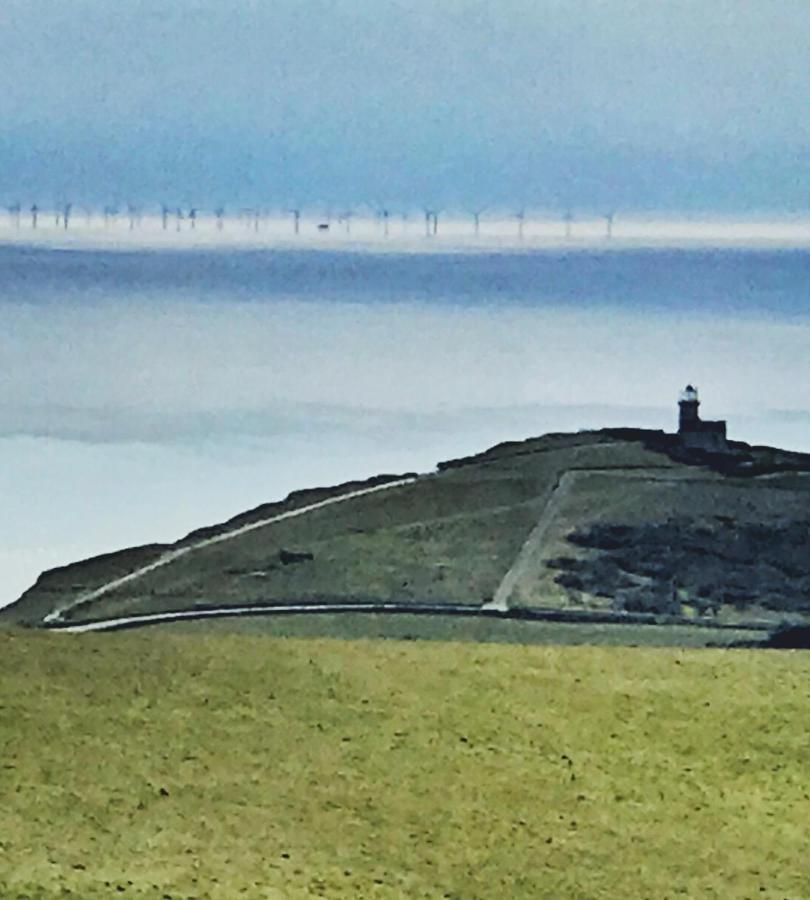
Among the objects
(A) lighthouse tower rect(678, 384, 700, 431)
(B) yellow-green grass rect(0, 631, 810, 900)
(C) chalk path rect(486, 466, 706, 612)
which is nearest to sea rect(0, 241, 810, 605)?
(A) lighthouse tower rect(678, 384, 700, 431)

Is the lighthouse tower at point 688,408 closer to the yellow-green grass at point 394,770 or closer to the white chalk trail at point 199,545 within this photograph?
the white chalk trail at point 199,545

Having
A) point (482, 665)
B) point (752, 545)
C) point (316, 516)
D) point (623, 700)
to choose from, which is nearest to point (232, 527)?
point (316, 516)

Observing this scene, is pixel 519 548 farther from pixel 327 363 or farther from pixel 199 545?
pixel 327 363

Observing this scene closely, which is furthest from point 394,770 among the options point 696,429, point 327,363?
point 327,363

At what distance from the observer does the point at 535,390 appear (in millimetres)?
4840

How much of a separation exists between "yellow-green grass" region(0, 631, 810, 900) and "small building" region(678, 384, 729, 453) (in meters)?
1.58

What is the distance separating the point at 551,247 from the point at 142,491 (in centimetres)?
152

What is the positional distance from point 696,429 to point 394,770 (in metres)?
2.55

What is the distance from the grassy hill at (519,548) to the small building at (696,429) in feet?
0.19

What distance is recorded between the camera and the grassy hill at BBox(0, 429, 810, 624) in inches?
161

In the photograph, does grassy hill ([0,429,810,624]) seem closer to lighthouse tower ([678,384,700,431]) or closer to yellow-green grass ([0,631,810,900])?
lighthouse tower ([678,384,700,431])

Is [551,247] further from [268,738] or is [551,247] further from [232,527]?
[268,738]

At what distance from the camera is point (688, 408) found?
4.71 metres

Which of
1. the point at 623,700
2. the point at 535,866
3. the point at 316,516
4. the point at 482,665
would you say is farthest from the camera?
the point at 316,516
